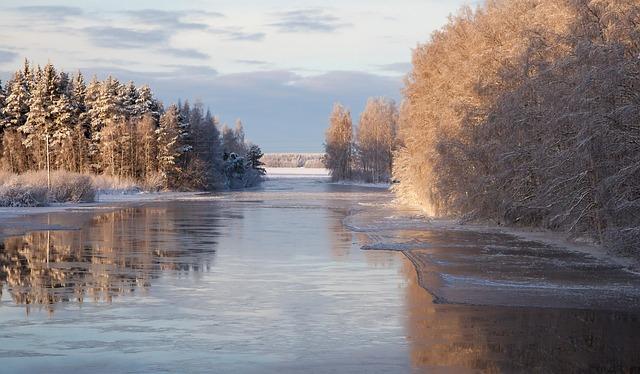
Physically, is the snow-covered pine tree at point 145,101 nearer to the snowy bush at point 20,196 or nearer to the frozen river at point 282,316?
the snowy bush at point 20,196

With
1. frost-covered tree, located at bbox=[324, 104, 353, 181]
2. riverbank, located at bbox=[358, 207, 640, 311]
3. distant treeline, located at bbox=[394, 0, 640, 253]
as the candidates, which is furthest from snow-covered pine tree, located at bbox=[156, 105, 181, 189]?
riverbank, located at bbox=[358, 207, 640, 311]

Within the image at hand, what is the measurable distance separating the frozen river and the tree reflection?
55mm

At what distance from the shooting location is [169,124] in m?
88.1

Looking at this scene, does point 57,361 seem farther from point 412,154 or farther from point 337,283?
point 412,154

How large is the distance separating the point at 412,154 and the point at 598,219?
2544cm

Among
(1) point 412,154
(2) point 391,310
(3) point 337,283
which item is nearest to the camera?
(2) point 391,310

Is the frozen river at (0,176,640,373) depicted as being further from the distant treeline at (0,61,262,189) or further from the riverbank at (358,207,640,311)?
the distant treeline at (0,61,262,189)

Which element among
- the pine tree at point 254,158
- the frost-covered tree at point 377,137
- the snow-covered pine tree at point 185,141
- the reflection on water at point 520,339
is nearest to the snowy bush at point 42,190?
the snow-covered pine tree at point 185,141

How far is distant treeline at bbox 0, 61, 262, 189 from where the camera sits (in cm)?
7894

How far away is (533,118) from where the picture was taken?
25.8m

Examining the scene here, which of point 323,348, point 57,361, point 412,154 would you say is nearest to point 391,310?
point 323,348

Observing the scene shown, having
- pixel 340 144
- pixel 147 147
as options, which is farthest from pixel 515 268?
pixel 340 144

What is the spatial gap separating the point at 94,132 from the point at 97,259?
66.6 meters

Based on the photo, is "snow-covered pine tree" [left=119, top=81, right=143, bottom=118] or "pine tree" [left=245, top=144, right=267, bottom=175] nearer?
"snow-covered pine tree" [left=119, top=81, right=143, bottom=118]
